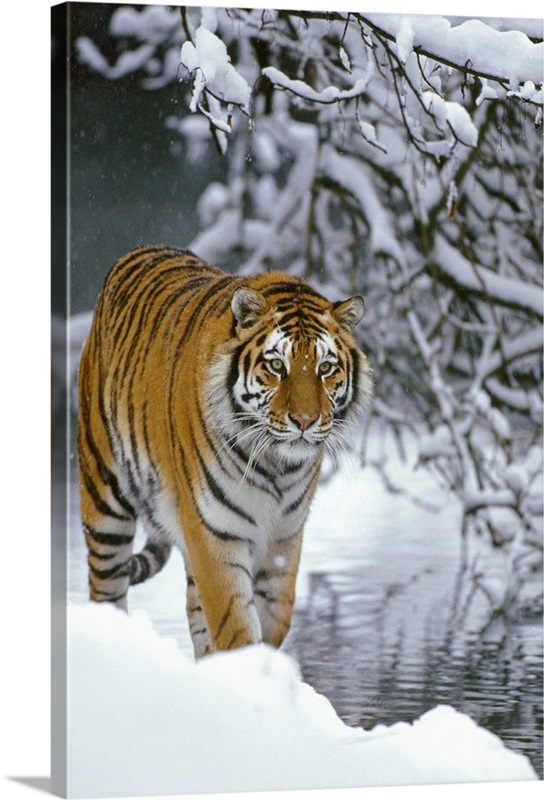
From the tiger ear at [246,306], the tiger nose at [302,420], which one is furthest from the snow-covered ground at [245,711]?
the tiger ear at [246,306]

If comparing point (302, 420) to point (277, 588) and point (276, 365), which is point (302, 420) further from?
point (277, 588)

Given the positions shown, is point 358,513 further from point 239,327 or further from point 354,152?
point 354,152

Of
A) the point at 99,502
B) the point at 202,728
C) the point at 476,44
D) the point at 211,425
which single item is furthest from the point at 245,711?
the point at 476,44

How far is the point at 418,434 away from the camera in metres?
6.07

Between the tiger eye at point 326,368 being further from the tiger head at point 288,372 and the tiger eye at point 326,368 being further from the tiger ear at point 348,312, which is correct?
the tiger ear at point 348,312

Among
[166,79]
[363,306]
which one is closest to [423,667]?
[363,306]

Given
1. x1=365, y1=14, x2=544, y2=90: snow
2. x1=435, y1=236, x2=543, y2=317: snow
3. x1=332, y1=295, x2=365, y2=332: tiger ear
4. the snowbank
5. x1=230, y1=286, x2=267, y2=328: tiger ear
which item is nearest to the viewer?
the snowbank

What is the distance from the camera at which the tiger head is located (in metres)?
5.41

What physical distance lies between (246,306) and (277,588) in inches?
35.8

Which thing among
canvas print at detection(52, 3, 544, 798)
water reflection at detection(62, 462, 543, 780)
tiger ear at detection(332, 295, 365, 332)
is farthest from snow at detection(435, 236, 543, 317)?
water reflection at detection(62, 462, 543, 780)

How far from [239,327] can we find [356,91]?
94cm

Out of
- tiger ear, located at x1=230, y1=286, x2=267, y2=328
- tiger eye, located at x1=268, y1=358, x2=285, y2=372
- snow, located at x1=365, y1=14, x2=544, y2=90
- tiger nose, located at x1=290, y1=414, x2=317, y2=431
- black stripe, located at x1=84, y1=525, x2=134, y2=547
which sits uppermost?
snow, located at x1=365, y1=14, x2=544, y2=90

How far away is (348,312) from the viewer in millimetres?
5699

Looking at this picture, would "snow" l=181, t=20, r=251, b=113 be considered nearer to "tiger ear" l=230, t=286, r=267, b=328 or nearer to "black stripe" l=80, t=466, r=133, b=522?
"tiger ear" l=230, t=286, r=267, b=328
